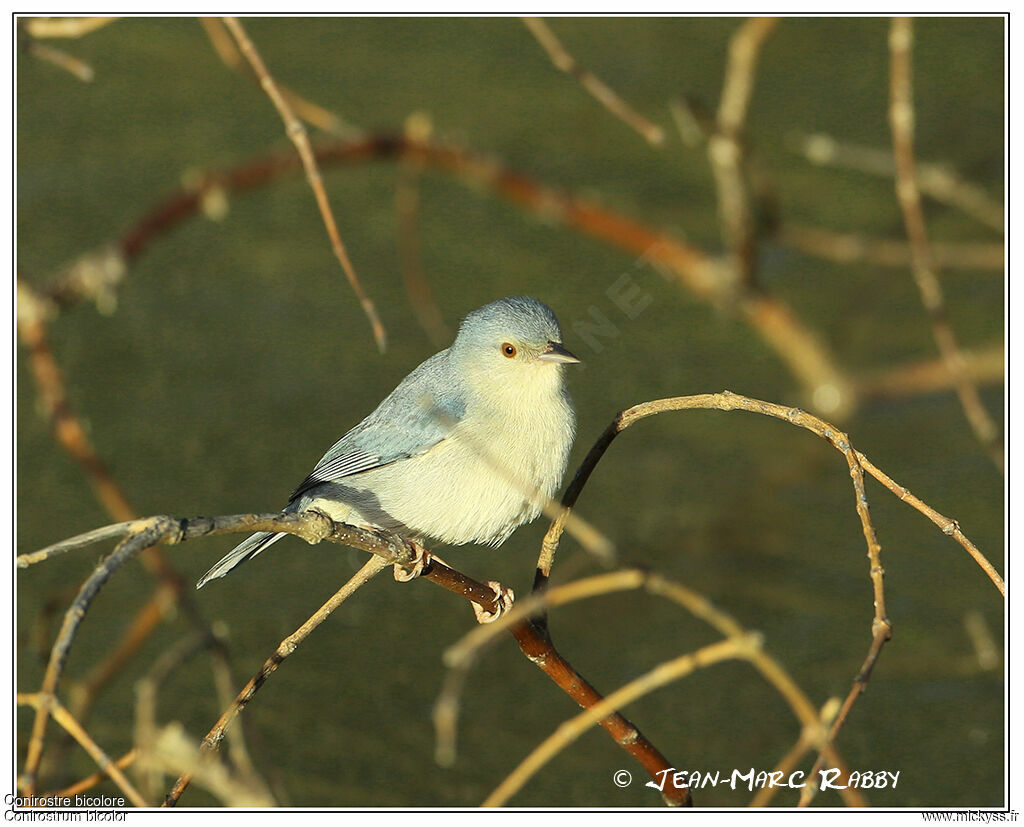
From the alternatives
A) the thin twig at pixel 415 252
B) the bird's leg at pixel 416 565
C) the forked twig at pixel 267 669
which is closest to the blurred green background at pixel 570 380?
the thin twig at pixel 415 252

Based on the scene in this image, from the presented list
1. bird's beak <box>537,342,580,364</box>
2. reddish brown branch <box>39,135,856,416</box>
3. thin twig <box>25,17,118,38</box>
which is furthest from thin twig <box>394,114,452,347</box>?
thin twig <box>25,17,118,38</box>

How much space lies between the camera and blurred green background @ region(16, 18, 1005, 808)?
6.00 meters

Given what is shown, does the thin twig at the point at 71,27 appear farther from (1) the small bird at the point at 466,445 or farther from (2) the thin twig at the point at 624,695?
(2) the thin twig at the point at 624,695

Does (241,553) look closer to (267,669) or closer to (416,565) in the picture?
(416,565)

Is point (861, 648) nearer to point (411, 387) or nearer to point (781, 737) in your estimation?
point (781, 737)

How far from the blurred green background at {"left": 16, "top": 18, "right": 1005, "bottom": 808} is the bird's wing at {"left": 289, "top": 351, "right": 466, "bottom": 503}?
1.74 meters

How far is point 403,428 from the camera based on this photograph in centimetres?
437

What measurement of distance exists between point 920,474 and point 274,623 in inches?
163

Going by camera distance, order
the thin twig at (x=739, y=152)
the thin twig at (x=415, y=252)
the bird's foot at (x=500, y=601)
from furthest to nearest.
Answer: the thin twig at (x=415, y=252), the thin twig at (x=739, y=152), the bird's foot at (x=500, y=601)

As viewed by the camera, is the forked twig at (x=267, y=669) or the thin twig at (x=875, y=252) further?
the thin twig at (x=875, y=252)

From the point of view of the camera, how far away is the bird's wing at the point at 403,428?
4.28 meters

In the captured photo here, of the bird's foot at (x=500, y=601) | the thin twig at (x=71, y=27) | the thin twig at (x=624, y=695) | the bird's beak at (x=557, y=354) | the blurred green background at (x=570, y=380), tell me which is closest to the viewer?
the thin twig at (x=624, y=695)

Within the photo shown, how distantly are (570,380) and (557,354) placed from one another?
10.1ft

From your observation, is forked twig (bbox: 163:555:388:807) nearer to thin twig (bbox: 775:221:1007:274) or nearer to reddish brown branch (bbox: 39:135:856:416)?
reddish brown branch (bbox: 39:135:856:416)
